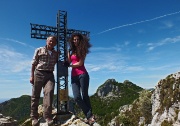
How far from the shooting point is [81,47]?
10.6 meters

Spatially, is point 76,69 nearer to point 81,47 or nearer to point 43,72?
point 81,47

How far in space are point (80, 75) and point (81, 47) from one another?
46.8 inches

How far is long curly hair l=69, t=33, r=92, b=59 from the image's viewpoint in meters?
10.5

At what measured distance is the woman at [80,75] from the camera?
34.0ft

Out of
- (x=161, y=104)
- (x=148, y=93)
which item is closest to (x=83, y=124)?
(x=161, y=104)

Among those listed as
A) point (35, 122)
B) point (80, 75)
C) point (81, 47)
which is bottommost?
point (35, 122)

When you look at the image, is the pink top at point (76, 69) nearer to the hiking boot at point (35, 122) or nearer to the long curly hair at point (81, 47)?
the long curly hair at point (81, 47)

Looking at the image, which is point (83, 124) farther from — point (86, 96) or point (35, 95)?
point (35, 95)

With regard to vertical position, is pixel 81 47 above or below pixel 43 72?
above

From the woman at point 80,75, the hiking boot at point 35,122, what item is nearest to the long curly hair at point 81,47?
the woman at point 80,75

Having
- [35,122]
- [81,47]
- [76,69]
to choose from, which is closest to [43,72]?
[76,69]

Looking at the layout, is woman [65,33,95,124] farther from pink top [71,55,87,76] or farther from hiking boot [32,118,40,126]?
hiking boot [32,118,40,126]

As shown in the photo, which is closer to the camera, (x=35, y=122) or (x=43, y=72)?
(x=43, y=72)

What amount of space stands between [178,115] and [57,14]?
7059cm
